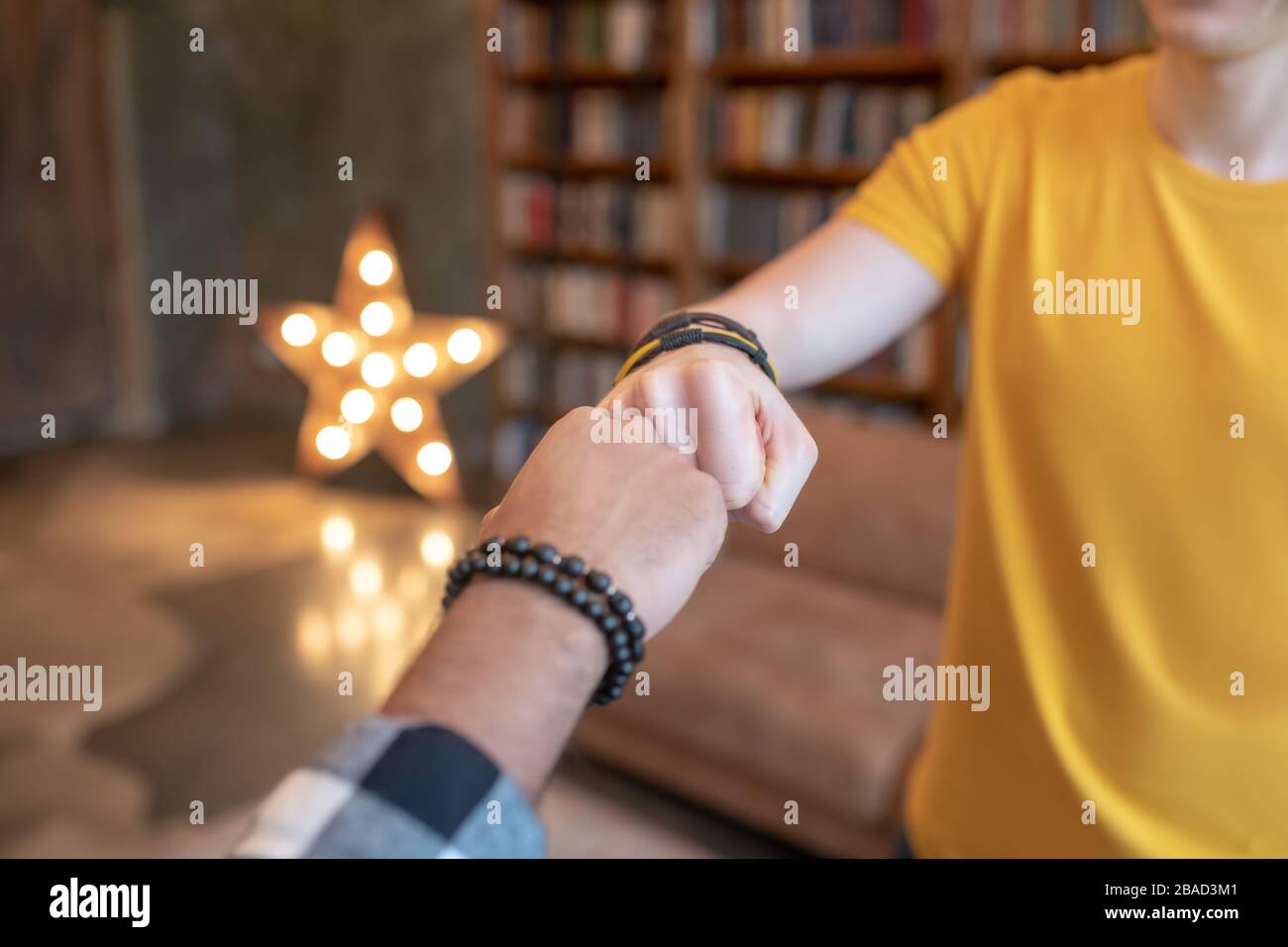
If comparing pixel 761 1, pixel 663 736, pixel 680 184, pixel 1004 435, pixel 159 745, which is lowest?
pixel 159 745

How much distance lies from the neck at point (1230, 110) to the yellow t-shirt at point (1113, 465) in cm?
2

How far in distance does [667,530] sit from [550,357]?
4.27 meters

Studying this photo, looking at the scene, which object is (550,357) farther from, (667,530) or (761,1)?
(667,530)

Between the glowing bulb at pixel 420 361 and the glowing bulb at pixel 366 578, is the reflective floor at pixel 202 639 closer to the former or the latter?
the glowing bulb at pixel 366 578

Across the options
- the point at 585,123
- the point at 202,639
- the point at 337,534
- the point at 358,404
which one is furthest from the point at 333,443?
the point at 585,123

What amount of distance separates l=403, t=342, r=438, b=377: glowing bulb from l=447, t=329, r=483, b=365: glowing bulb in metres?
0.04

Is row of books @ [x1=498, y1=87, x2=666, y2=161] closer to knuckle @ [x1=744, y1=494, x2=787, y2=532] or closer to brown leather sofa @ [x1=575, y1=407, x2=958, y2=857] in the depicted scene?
brown leather sofa @ [x1=575, y1=407, x2=958, y2=857]

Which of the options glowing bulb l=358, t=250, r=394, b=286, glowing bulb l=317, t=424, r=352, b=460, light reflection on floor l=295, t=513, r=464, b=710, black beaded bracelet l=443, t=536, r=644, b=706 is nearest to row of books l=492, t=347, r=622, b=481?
light reflection on floor l=295, t=513, r=464, b=710

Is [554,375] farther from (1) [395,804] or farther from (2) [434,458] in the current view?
(1) [395,804]

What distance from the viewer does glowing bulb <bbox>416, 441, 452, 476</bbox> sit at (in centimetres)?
181

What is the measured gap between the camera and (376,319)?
1.83 meters

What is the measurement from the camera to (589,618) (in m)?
0.40

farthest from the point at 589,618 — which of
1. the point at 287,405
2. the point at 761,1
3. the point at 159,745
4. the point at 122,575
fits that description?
the point at 287,405

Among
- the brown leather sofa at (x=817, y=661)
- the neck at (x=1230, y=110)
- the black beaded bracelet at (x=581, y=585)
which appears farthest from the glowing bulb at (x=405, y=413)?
the black beaded bracelet at (x=581, y=585)
